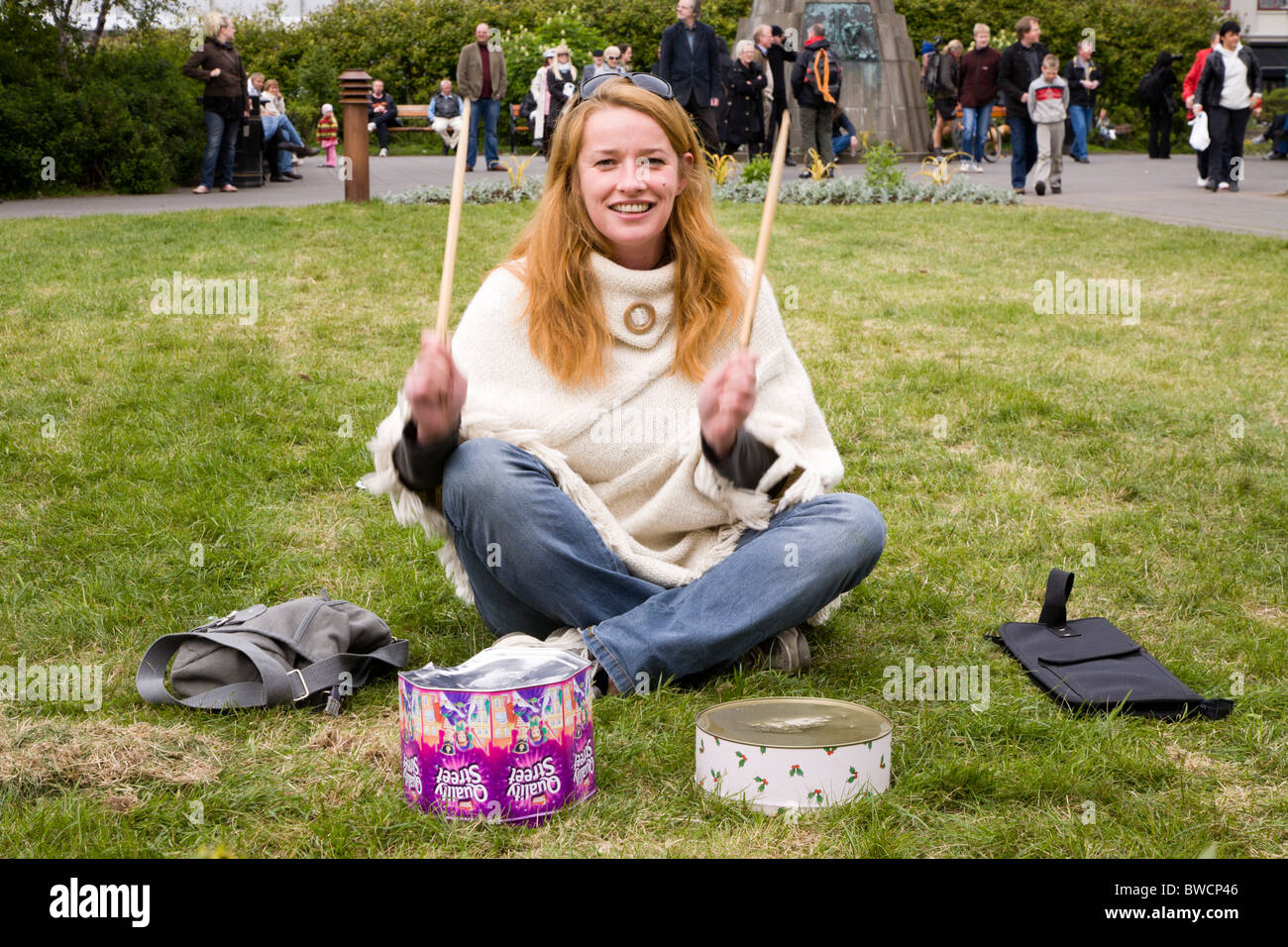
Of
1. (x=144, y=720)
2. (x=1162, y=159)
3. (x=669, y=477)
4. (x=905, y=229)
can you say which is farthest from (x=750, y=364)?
(x=1162, y=159)

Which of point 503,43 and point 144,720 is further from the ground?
point 503,43

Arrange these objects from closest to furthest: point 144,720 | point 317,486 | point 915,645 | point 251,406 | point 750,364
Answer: point 750,364 → point 144,720 → point 915,645 → point 317,486 → point 251,406

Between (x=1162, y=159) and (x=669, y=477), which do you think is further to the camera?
(x=1162, y=159)

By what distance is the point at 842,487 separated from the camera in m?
4.36

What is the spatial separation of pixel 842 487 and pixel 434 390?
86.5 inches

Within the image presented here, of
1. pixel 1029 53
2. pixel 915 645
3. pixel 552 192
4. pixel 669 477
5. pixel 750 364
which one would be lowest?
pixel 915 645

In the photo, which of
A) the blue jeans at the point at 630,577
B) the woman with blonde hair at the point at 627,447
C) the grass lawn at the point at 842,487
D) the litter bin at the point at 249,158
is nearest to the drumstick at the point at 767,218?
the woman with blonde hair at the point at 627,447

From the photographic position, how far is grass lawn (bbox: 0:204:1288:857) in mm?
2186

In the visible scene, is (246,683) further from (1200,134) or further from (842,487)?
(1200,134)

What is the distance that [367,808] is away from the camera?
7.13 feet

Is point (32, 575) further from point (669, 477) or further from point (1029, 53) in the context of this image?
point (1029, 53)

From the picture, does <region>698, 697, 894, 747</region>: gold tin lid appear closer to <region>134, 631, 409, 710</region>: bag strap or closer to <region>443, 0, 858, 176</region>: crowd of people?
<region>134, 631, 409, 710</region>: bag strap

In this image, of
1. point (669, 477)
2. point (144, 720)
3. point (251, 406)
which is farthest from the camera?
point (251, 406)

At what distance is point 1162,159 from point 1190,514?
1635 cm
